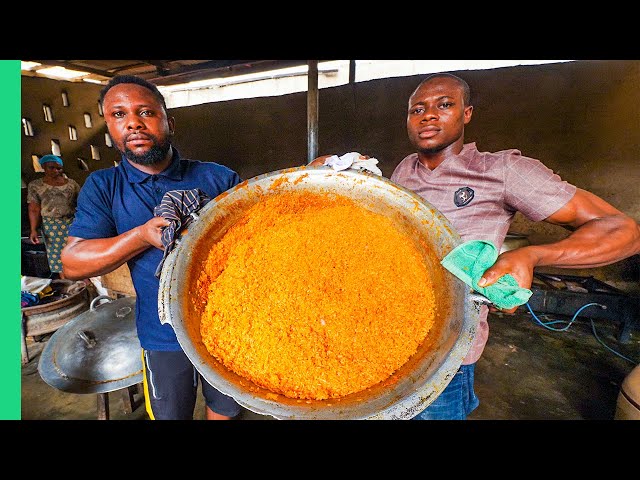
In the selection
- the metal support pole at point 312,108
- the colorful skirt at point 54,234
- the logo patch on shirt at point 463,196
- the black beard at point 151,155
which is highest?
the metal support pole at point 312,108

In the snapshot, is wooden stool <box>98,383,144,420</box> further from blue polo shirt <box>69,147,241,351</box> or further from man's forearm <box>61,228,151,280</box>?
man's forearm <box>61,228,151,280</box>

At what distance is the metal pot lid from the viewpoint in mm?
997

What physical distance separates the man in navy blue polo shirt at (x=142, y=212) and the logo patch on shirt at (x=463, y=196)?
0.59m

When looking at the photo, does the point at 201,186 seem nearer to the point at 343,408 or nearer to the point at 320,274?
the point at 320,274

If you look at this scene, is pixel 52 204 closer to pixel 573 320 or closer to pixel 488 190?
pixel 488 190

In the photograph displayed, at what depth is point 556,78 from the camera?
5.34ft

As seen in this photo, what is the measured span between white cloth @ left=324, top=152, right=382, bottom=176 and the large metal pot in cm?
2

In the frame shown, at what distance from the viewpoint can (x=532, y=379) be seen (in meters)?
1.67

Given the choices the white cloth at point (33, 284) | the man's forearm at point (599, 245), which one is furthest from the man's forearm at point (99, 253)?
the white cloth at point (33, 284)

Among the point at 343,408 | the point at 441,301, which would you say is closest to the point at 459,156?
the point at 441,301

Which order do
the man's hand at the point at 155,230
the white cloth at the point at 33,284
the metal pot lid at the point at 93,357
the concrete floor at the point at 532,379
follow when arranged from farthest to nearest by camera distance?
the white cloth at the point at 33,284, the concrete floor at the point at 532,379, the metal pot lid at the point at 93,357, the man's hand at the point at 155,230

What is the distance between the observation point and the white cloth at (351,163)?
55 cm

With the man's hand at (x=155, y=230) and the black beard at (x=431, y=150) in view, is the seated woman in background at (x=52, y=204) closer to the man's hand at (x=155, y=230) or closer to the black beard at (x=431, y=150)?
the man's hand at (x=155, y=230)

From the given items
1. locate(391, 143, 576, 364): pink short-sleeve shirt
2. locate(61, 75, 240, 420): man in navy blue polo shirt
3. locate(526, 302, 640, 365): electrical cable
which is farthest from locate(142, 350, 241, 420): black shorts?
locate(526, 302, 640, 365): electrical cable
